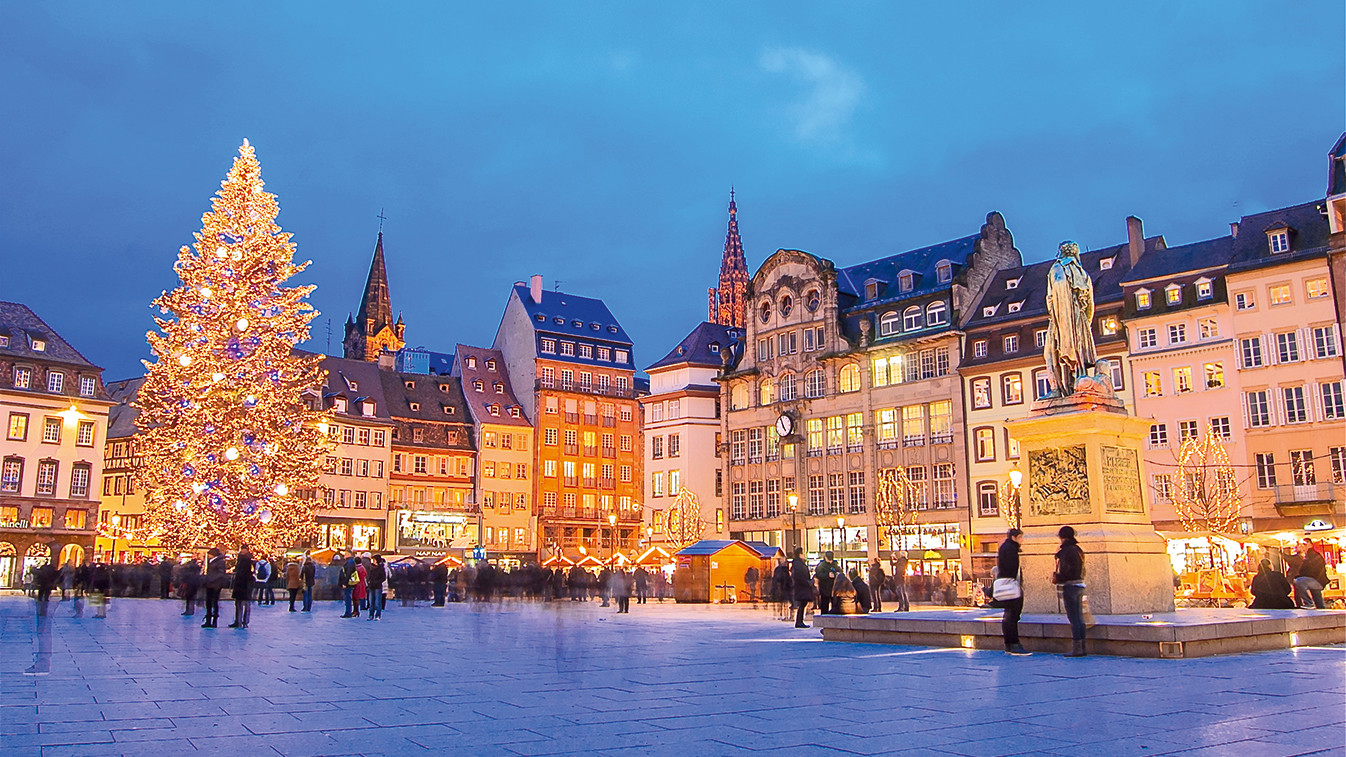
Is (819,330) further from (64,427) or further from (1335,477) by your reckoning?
(64,427)

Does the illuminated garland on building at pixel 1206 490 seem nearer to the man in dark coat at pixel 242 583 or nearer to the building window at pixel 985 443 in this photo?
the building window at pixel 985 443

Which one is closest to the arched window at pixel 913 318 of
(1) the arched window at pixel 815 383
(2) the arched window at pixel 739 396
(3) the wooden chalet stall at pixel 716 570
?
(1) the arched window at pixel 815 383

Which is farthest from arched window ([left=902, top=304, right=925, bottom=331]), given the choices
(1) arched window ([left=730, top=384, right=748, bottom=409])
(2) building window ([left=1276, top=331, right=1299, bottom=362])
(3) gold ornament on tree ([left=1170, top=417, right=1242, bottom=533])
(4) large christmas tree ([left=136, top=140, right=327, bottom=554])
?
(4) large christmas tree ([left=136, top=140, right=327, bottom=554])

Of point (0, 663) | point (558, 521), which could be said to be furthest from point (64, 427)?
point (0, 663)

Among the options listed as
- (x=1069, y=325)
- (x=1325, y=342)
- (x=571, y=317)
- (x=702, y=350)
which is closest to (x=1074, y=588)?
(x=1069, y=325)

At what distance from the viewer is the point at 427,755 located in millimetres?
6457

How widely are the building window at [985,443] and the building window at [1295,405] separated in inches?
508

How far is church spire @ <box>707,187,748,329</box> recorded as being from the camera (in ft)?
464

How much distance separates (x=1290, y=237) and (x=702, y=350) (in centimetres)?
3792

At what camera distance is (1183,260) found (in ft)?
162

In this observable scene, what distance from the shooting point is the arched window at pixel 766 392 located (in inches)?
2576

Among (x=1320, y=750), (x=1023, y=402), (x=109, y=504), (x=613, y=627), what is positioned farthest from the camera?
(x=109, y=504)

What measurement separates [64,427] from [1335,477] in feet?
209

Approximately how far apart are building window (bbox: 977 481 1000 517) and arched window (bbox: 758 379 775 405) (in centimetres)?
1547
